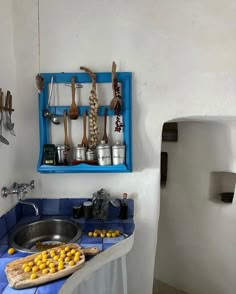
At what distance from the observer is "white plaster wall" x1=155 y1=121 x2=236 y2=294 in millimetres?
1839

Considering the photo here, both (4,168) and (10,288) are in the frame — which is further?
(4,168)

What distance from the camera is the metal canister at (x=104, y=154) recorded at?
4.53ft

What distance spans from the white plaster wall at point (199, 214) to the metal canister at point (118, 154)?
0.80 m

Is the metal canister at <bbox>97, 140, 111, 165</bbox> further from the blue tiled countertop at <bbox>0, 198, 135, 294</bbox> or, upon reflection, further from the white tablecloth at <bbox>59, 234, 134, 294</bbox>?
the white tablecloth at <bbox>59, 234, 134, 294</bbox>

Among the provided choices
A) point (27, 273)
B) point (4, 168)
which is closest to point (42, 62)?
point (4, 168)

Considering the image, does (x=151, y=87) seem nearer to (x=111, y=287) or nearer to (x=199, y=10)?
(x=199, y=10)

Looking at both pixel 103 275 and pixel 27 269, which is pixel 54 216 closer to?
pixel 103 275

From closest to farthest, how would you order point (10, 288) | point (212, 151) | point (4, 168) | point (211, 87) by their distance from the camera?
1. point (10, 288)
2. point (4, 168)
3. point (211, 87)
4. point (212, 151)

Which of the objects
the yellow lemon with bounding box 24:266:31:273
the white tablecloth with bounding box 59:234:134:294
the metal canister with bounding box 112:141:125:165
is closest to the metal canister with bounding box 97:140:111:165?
the metal canister with bounding box 112:141:125:165

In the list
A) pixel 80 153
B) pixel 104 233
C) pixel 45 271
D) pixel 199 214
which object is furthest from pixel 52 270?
pixel 199 214

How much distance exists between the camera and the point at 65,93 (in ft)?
4.78

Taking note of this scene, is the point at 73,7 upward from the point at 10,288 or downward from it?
upward

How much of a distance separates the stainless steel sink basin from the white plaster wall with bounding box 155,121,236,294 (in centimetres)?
101

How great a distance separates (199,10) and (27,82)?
1061 millimetres
